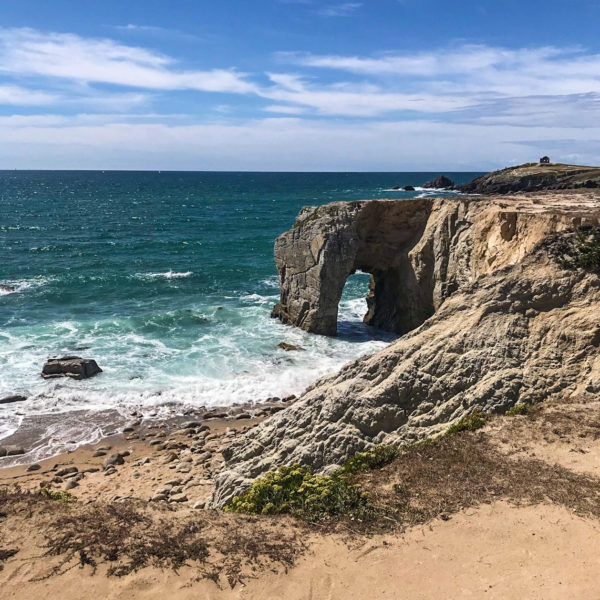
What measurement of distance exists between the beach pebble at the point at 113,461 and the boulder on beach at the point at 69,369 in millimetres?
7872

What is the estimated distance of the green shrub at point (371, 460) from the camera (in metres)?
11.6

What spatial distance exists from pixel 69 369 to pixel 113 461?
875 centimetres

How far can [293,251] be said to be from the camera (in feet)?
110

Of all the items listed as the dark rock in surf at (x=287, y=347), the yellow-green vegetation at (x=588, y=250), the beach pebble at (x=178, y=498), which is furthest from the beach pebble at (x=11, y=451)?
the yellow-green vegetation at (x=588, y=250)

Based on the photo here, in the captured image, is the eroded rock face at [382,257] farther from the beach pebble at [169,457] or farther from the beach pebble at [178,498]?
the beach pebble at [178,498]

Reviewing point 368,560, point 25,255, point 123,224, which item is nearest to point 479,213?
point 368,560

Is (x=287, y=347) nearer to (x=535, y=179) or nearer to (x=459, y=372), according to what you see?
(x=459, y=372)

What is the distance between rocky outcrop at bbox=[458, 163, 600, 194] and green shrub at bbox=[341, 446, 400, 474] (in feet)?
217

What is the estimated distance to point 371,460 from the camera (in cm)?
1166

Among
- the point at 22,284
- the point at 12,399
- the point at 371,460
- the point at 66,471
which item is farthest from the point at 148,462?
the point at 22,284

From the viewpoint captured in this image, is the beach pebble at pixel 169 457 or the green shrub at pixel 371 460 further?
the beach pebble at pixel 169 457

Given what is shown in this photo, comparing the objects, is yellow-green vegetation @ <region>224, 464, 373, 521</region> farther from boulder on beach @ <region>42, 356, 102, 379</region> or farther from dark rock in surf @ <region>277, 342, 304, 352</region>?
dark rock in surf @ <region>277, 342, 304, 352</region>

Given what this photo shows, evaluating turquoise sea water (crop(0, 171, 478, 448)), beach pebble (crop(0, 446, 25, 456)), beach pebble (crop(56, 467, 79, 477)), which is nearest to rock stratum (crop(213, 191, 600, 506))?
beach pebble (crop(56, 467, 79, 477))

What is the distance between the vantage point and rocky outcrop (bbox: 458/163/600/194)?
255 ft
